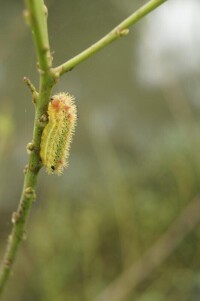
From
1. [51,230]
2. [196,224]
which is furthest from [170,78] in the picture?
[51,230]

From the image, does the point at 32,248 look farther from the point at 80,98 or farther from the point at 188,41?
the point at 188,41

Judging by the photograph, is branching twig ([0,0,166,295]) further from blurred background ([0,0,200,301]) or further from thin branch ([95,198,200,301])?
thin branch ([95,198,200,301])

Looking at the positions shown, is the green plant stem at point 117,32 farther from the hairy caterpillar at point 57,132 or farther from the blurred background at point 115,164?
the blurred background at point 115,164

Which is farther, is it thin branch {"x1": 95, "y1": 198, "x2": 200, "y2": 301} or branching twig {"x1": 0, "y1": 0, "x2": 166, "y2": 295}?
thin branch {"x1": 95, "y1": 198, "x2": 200, "y2": 301}

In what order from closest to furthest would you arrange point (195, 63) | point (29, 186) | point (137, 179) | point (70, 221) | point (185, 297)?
point (29, 186) < point (185, 297) < point (70, 221) < point (137, 179) < point (195, 63)

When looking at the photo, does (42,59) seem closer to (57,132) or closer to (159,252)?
(57,132)

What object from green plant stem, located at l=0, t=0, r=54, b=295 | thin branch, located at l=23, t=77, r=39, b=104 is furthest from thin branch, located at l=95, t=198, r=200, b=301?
thin branch, located at l=23, t=77, r=39, b=104

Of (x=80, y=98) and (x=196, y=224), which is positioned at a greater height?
(x=80, y=98)
